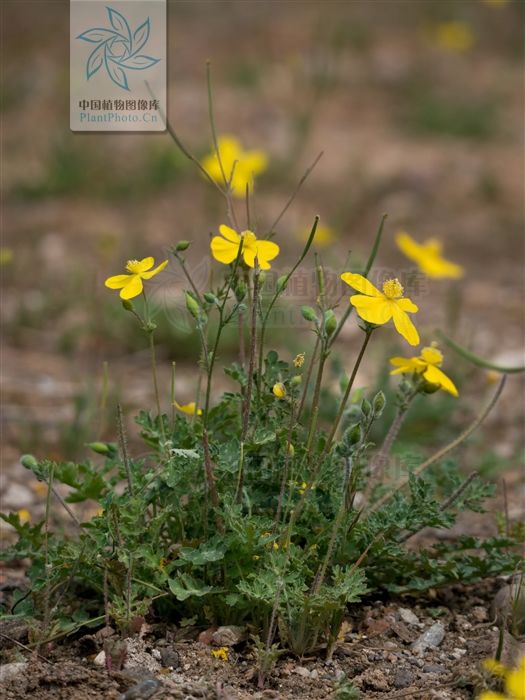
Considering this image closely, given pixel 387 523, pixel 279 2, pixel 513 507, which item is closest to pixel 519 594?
pixel 387 523

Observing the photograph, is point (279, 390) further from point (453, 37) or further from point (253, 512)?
point (453, 37)

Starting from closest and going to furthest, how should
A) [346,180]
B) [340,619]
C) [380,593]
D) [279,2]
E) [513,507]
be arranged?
[340,619] → [380,593] → [513,507] → [346,180] → [279,2]

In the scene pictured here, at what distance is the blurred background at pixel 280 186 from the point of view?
3625 millimetres

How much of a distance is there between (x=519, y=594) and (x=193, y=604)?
637 millimetres

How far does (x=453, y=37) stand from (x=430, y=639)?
241 inches

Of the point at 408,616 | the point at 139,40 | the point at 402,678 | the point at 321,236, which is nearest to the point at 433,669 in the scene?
the point at 402,678

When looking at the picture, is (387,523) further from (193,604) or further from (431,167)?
(431,167)

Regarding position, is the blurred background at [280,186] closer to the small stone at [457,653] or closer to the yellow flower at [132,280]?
the yellow flower at [132,280]

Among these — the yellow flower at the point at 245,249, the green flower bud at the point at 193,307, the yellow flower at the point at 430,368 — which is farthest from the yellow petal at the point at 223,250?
the yellow flower at the point at 430,368

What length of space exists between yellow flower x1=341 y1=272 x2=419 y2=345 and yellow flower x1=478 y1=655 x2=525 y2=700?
0.56 meters

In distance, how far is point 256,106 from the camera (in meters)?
6.38

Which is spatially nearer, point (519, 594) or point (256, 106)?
point (519, 594)

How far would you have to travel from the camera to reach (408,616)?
2.01 metres

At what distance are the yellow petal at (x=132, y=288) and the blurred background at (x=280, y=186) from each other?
749 millimetres
